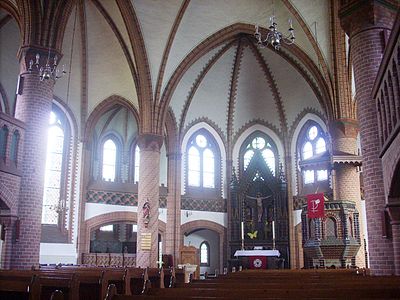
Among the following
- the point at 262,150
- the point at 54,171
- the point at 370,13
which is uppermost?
the point at 262,150

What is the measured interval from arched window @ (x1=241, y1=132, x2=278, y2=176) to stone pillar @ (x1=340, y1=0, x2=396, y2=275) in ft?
52.6

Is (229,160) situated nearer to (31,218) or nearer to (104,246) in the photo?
(104,246)

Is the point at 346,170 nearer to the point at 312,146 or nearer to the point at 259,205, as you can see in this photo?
the point at 312,146

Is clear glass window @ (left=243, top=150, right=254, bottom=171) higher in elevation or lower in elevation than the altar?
higher

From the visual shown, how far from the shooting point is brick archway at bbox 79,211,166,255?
22422 mm

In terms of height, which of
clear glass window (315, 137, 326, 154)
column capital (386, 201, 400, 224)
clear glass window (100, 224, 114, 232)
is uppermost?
clear glass window (315, 137, 326, 154)

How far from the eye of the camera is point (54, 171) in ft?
74.9

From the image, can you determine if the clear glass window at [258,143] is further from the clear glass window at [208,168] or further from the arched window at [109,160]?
the arched window at [109,160]

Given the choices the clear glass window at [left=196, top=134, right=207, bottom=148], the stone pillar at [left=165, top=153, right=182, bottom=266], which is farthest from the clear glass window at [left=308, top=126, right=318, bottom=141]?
the stone pillar at [left=165, top=153, right=182, bottom=266]

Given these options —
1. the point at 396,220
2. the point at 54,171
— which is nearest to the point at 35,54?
the point at 54,171

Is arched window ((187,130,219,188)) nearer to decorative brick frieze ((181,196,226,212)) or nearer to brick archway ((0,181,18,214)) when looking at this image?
decorative brick frieze ((181,196,226,212))

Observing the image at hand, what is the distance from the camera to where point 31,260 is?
13.2 m

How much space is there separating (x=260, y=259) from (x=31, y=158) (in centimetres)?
1439

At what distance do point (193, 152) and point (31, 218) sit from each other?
14537 mm
